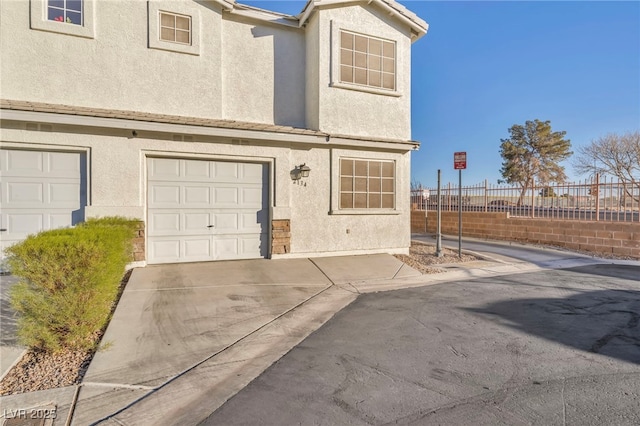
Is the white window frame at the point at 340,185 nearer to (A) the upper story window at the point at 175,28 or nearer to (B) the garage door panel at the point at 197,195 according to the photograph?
(B) the garage door panel at the point at 197,195

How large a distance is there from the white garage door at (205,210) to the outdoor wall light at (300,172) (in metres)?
0.75

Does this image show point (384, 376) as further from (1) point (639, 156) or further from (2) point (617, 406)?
(1) point (639, 156)

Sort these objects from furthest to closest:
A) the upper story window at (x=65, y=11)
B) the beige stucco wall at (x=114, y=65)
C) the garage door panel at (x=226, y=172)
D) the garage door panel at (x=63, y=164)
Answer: the garage door panel at (x=226, y=172)
the upper story window at (x=65, y=11)
the beige stucco wall at (x=114, y=65)
the garage door panel at (x=63, y=164)

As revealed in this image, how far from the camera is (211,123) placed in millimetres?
8250

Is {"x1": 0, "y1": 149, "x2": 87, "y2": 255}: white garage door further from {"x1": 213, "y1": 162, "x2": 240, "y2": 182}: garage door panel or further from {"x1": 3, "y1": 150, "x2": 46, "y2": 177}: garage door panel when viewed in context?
{"x1": 213, "y1": 162, "x2": 240, "y2": 182}: garage door panel

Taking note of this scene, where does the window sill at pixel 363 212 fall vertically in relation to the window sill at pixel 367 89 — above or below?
A: below

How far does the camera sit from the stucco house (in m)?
7.62

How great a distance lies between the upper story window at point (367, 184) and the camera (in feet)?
32.4

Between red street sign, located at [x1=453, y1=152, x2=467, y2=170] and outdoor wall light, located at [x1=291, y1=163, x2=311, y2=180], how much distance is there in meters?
4.21

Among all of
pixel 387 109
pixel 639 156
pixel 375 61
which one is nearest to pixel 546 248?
pixel 387 109

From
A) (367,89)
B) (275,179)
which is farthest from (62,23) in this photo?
(367,89)

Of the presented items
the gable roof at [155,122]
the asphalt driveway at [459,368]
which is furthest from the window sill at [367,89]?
the asphalt driveway at [459,368]

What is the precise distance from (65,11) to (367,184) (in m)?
8.59

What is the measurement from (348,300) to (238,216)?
4.13 m
